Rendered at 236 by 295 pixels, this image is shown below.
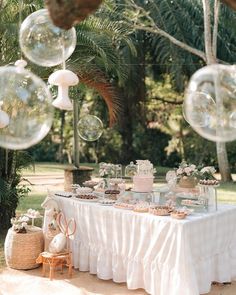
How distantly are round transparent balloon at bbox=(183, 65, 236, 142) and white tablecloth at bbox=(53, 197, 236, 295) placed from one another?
143cm

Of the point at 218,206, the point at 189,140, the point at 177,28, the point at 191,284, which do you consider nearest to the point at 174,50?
the point at 177,28

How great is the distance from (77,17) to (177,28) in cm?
1786

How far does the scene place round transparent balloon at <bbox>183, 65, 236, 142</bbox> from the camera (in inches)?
133

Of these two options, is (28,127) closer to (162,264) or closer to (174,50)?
(162,264)

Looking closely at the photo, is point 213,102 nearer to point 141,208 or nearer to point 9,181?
point 141,208

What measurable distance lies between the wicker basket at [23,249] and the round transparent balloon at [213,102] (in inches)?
121

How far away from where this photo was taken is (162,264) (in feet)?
15.7

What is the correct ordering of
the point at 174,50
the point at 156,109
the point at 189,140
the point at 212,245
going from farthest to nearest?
the point at 156,109 < the point at 189,140 < the point at 174,50 < the point at 212,245

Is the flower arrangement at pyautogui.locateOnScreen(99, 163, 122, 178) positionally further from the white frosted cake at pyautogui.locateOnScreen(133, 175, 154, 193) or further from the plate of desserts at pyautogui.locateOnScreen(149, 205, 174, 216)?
the plate of desserts at pyautogui.locateOnScreen(149, 205, 174, 216)

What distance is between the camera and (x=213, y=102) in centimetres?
354

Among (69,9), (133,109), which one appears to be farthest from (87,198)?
(133,109)

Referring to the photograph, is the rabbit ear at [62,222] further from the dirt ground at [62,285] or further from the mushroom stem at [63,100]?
the mushroom stem at [63,100]

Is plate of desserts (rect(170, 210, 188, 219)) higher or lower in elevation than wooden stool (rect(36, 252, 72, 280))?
higher

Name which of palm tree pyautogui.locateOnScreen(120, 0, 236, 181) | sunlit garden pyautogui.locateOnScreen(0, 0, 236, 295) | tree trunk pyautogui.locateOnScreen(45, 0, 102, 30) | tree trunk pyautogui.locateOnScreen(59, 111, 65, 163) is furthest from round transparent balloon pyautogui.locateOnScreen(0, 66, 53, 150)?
tree trunk pyautogui.locateOnScreen(59, 111, 65, 163)
